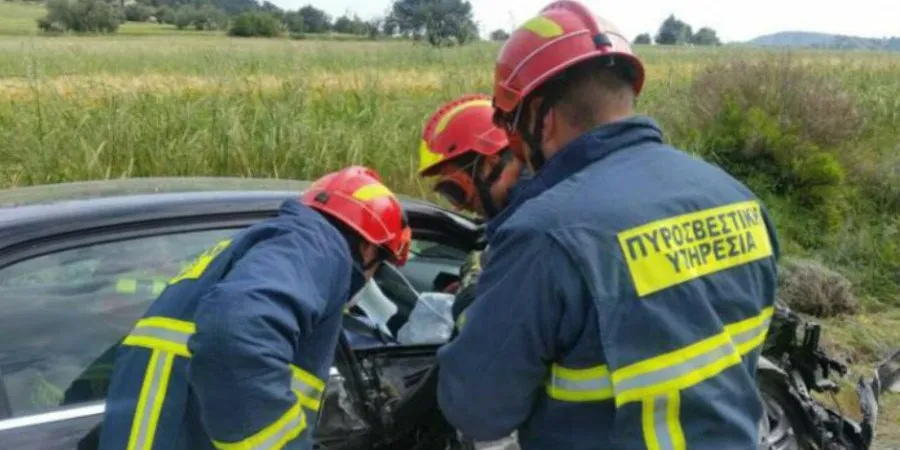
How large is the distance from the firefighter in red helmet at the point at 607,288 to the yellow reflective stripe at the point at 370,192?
0.69 m

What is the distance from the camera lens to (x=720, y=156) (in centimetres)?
934

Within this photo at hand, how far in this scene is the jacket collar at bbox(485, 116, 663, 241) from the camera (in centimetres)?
186

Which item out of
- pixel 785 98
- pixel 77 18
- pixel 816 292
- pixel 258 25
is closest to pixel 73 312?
pixel 816 292

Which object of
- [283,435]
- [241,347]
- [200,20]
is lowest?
[200,20]

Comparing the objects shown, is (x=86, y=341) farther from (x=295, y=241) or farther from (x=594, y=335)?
(x=594, y=335)

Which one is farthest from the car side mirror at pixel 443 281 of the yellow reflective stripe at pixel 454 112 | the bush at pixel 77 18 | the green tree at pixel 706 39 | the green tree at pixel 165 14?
the green tree at pixel 165 14

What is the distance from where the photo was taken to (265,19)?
5519cm

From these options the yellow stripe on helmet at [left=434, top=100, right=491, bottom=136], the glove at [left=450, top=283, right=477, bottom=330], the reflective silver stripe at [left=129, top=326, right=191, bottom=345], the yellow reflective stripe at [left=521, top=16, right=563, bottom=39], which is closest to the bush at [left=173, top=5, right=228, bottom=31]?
the yellow stripe on helmet at [left=434, top=100, right=491, bottom=136]

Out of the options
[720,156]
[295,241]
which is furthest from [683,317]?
[720,156]

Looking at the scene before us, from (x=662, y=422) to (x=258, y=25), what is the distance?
2175 inches

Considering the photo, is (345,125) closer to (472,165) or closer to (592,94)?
(472,165)

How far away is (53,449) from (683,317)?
1495 millimetres

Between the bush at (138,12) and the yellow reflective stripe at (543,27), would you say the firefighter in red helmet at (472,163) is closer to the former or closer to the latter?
the yellow reflective stripe at (543,27)

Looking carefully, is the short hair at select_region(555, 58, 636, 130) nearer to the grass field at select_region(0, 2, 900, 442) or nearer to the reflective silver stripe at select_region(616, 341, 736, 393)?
the reflective silver stripe at select_region(616, 341, 736, 393)
